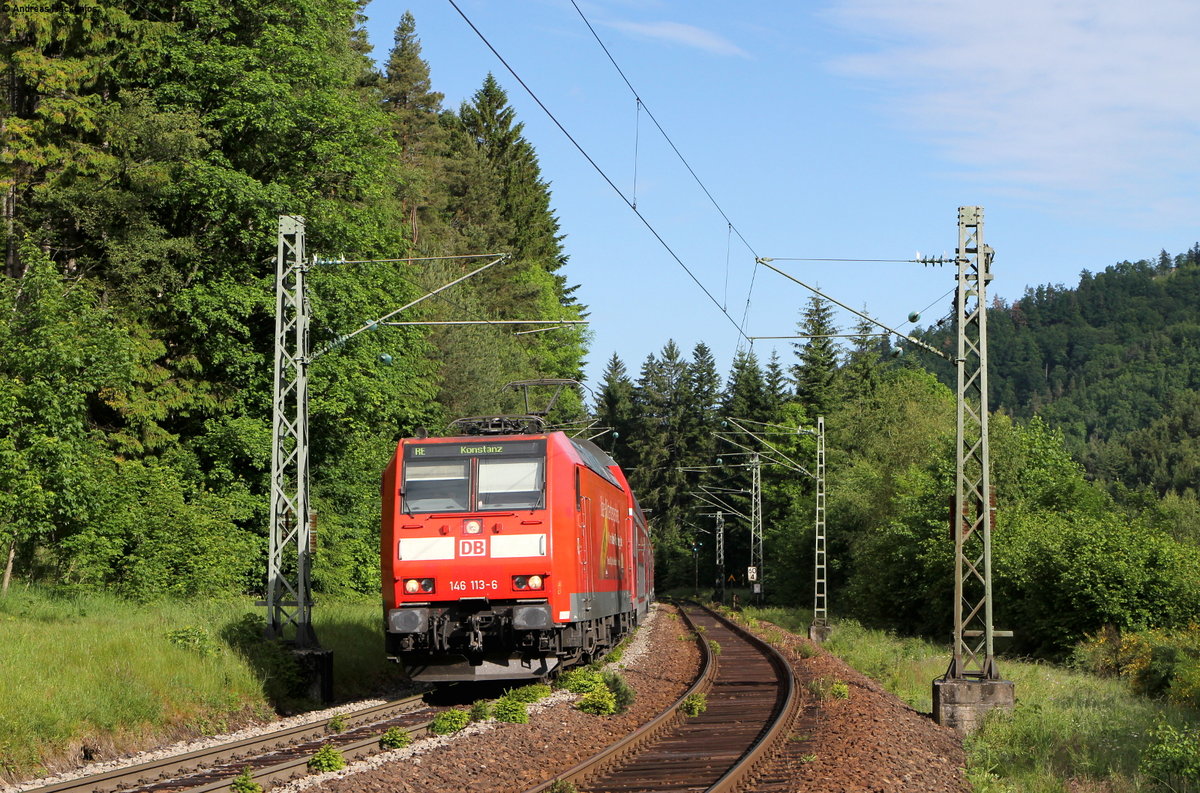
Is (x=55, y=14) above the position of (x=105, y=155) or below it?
Answer: above

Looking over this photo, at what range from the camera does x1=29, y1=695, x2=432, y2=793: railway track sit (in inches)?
428

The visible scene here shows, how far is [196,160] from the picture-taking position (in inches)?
1164

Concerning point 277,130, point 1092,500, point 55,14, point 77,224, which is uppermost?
point 55,14

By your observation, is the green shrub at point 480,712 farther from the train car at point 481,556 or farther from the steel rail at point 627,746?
the steel rail at point 627,746

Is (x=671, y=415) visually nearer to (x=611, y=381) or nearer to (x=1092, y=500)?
(x=611, y=381)

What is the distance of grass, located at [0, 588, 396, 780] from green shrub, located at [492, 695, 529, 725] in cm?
335

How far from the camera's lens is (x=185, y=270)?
1225 inches

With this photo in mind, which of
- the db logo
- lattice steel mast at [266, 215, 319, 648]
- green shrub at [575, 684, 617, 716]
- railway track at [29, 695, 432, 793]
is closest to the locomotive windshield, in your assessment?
the db logo

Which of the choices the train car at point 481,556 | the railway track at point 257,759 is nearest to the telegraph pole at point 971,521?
the train car at point 481,556

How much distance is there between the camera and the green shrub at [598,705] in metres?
16.1

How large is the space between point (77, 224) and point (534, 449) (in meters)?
17.9

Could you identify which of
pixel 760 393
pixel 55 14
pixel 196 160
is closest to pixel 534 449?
pixel 196 160

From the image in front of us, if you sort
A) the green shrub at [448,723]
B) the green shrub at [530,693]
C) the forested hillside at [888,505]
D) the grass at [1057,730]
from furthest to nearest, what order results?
the forested hillside at [888,505] → the green shrub at [530,693] → the green shrub at [448,723] → the grass at [1057,730]

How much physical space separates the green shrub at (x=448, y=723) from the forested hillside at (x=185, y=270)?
12348 mm
